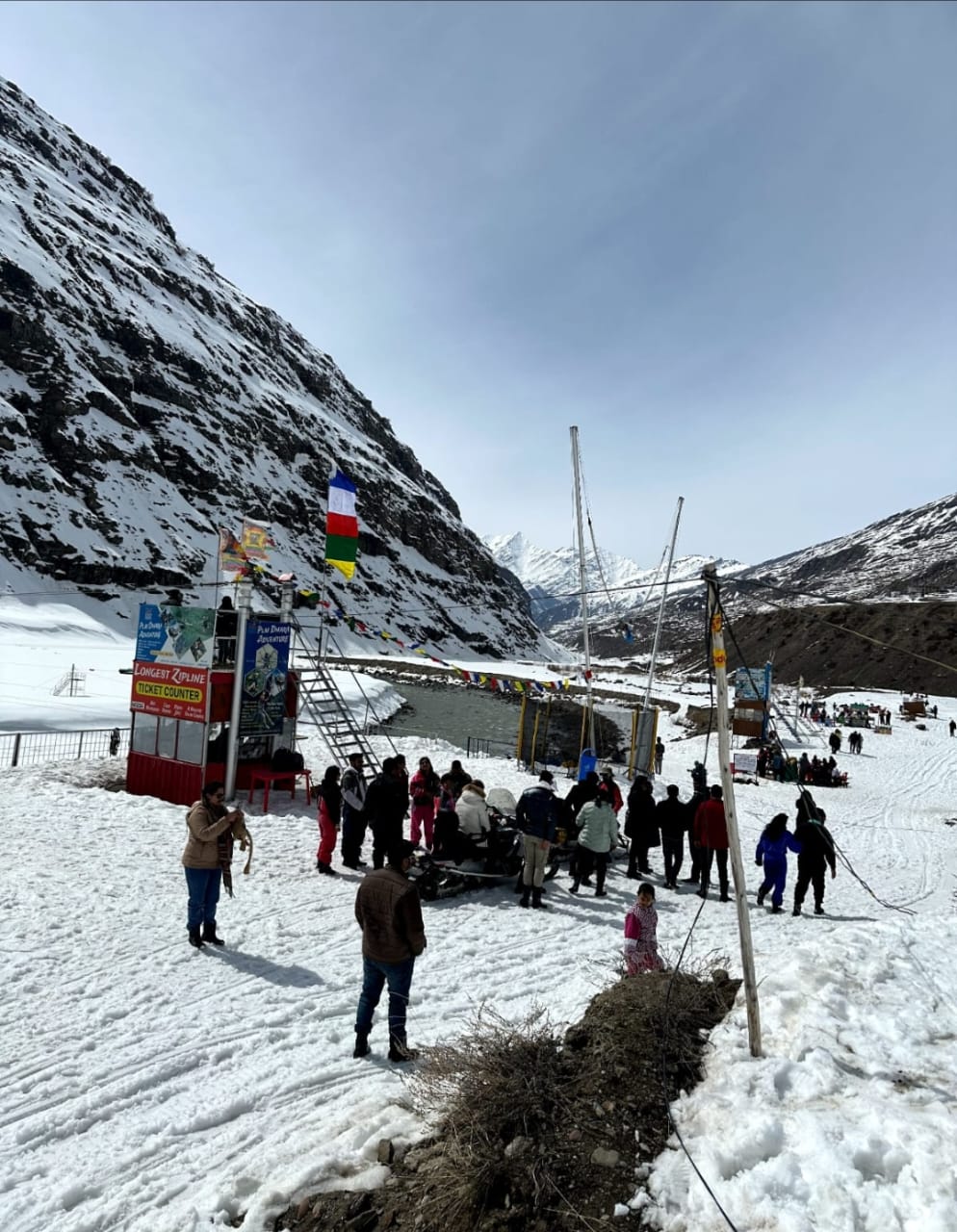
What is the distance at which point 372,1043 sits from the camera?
6.30 meters

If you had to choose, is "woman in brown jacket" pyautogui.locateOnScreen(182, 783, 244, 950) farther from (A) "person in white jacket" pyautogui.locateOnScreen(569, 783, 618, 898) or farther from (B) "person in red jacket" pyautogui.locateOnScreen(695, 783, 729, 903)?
(B) "person in red jacket" pyautogui.locateOnScreen(695, 783, 729, 903)

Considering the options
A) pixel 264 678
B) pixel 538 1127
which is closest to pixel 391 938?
pixel 538 1127

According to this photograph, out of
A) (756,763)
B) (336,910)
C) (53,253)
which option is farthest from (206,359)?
(336,910)

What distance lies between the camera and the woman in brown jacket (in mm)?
7910

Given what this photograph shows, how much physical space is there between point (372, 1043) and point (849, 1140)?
3.90 meters

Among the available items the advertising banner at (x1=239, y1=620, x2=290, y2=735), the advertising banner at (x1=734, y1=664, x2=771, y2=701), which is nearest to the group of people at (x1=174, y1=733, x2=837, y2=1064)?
the advertising banner at (x1=239, y1=620, x2=290, y2=735)

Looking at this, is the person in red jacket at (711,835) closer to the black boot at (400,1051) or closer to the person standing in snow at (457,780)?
the person standing in snow at (457,780)

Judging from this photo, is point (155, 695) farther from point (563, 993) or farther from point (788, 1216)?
point (788, 1216)

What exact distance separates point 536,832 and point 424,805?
329 centimetres

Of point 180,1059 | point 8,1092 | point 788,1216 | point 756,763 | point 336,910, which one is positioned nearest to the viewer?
point 788,1216

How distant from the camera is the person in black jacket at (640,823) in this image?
40.4 ft

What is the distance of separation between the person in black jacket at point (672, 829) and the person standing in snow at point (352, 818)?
16.8ft

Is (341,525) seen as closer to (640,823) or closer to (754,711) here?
(640,823)

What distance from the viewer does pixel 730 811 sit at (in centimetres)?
552
